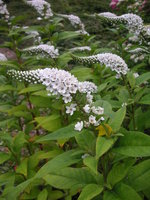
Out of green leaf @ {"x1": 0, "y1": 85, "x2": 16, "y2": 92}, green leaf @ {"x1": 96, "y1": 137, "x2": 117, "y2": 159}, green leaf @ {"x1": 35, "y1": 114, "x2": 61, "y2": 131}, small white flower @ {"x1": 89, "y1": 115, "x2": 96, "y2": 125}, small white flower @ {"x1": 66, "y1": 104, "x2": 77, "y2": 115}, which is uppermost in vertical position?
small white flower @ {"x1": 89, "y1": 115, "x2": 96, "y2": 125}

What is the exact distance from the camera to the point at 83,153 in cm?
230

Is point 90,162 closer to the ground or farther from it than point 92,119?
closer to the ground

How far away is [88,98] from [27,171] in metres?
1.42

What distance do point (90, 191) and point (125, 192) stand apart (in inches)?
10.0

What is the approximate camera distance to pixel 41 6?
490 cm

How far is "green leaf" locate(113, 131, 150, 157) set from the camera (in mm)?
2004

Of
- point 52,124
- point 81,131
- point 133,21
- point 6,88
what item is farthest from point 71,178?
point 133,21

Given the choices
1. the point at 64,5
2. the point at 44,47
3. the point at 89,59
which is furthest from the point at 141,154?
the point at 64,5

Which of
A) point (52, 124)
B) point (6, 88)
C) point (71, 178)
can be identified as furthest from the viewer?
point (6, 88)

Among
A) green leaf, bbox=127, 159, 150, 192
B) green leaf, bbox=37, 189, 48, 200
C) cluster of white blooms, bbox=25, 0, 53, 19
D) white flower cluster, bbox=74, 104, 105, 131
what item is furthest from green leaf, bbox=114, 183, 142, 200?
cluster of white blooms, bbox=25, 0, 53, 19

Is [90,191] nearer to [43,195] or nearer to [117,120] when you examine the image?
[117,120]

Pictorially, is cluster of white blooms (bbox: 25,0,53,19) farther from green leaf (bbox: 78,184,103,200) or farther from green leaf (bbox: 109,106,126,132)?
green leaf (bbox: 78,184,103,200)

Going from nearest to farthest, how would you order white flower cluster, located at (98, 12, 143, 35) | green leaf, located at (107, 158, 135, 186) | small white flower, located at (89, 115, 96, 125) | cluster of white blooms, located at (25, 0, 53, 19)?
small white flower, located at (89, 115, 96, 125)
green leaf, located at (107, 158, 135, 186)
white flower cluster, located at (98, 12, 143, 35)
cluster of white blooms, located at (25, 0, 53, 19)

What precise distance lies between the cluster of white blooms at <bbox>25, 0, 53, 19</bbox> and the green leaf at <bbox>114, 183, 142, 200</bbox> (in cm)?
348
